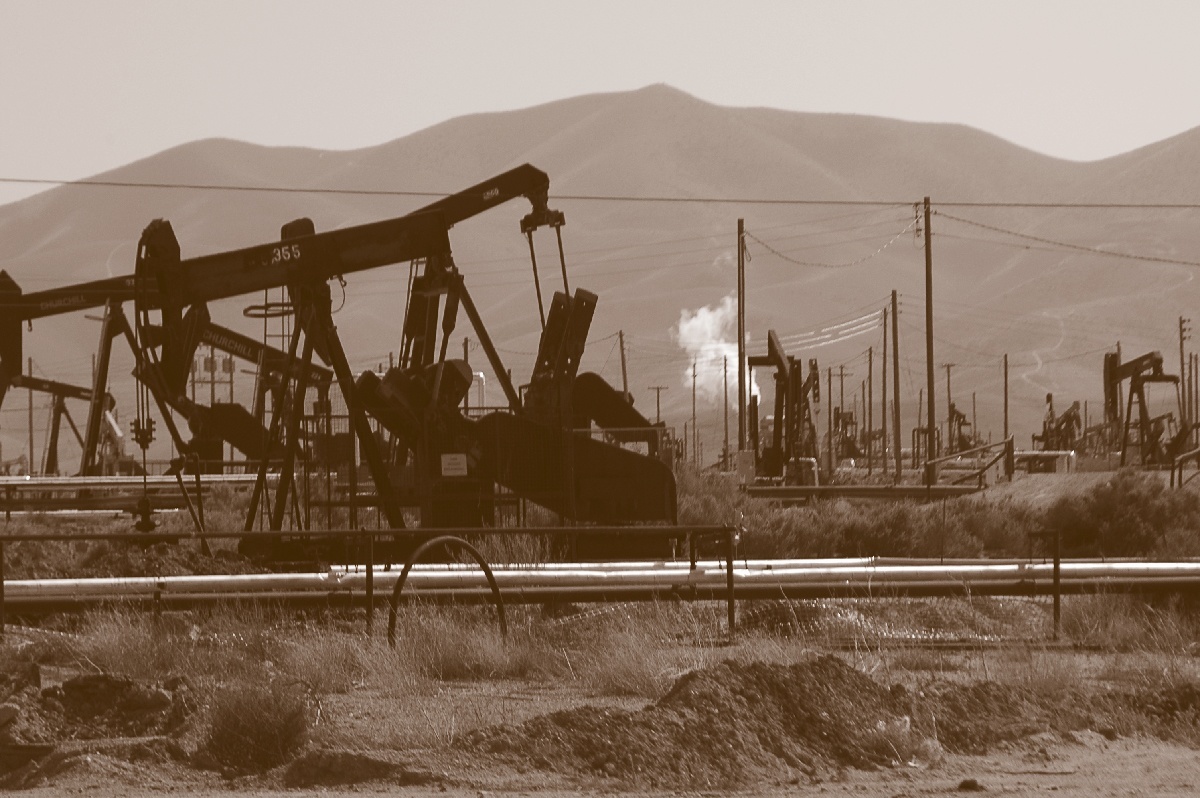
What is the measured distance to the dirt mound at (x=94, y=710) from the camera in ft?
28.5

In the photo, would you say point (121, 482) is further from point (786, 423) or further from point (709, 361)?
point (709, 361)

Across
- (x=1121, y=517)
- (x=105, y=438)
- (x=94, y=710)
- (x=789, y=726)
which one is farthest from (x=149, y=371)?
(x=105, y=438)

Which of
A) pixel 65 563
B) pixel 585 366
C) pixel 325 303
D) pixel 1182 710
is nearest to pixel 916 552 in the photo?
pixel 325 303

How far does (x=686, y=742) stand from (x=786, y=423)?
32237mm

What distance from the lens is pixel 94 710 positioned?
9.05 metres

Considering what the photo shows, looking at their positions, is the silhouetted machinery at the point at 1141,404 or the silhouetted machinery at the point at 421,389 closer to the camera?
the silhouetted machinery at the point at 421,389

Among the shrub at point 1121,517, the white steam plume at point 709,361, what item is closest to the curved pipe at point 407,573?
the shrub at point 1121,517

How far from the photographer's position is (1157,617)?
13.5 metres

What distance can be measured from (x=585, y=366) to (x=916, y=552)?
147969 mm

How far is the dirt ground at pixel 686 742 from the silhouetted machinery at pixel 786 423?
27982 millimetres

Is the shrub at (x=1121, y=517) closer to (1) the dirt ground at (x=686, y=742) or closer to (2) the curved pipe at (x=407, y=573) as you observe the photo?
(2) the curved pipe at (x=407, y=573)

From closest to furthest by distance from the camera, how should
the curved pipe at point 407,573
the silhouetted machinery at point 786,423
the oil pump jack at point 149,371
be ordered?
the curved pipe at point 407,573
the oil pump jack at point 149,371
the silhouetted machinery at point 786,423

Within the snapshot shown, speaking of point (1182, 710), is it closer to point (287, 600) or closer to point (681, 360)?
point (287, 600)

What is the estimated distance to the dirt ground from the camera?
25.5 feet
